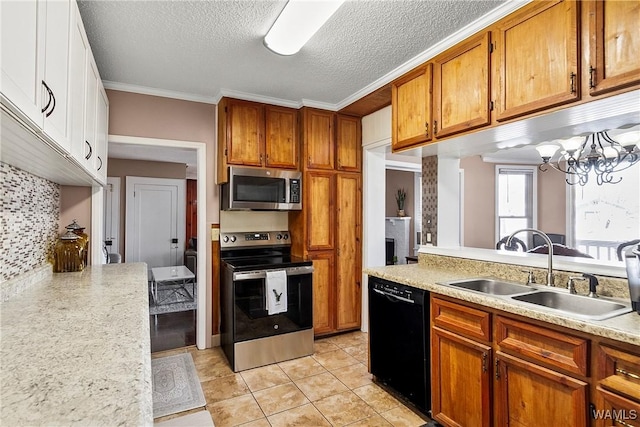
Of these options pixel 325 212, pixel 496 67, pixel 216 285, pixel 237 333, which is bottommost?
pixel 237 333

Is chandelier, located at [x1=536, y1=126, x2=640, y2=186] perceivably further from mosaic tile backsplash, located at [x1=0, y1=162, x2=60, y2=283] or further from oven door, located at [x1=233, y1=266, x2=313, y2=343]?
mosaic tile backsplash, located at [x1=0, y1=162, x2=60, y2=283]

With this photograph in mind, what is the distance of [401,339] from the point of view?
7.63 feet

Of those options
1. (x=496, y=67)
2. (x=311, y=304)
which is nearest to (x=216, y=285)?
(x=311, y=304)

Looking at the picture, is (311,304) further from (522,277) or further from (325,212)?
(522,277)

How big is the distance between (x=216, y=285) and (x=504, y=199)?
16.7 feet

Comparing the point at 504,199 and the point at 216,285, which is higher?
the point at 504,199

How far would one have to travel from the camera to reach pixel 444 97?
2.25m

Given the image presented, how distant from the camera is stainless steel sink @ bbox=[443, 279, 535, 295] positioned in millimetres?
2073

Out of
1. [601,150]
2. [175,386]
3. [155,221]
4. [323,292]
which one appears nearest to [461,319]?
[323,292]

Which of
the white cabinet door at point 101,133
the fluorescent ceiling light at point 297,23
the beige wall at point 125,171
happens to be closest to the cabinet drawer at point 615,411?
the fluorescent ceiling light at point 297,23

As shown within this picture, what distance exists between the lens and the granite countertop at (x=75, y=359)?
0.64 meters

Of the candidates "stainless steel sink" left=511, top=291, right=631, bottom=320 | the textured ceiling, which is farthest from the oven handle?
"stainless steel sink" left=511, top=291, right=631, bottom=320

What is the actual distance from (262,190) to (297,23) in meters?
1.65

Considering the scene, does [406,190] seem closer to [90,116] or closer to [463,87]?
[463,87]
